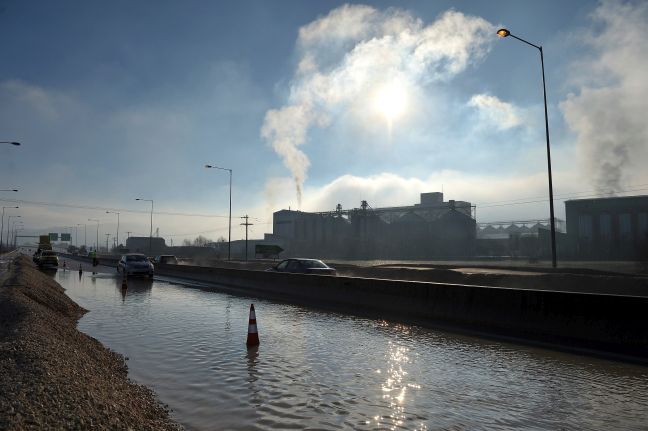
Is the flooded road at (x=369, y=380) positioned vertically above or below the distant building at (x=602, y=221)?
below

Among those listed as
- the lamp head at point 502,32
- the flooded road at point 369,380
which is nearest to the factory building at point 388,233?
the lamp head at point 502,32

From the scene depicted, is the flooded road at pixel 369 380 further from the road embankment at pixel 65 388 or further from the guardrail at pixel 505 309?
the guardrail at pixel 505 309

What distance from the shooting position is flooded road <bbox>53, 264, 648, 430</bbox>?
207 inches

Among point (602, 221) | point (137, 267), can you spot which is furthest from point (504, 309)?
point (602, 221)

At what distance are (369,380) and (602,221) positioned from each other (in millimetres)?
86569

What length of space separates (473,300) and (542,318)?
6.85 ft

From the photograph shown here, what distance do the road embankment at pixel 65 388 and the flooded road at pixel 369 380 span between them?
1.39 ft

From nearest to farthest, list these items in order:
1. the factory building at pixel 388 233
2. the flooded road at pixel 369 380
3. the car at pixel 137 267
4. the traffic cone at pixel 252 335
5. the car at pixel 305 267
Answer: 1. the flooded road at pixel 369 380
2. the traffic cone at pixel 252 335
3. the car at pixel 305 267
4. the car at pixel 137 267
5. the factory building at pixel 388 233

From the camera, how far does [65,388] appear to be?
4898 mm

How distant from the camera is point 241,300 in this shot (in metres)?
19.2

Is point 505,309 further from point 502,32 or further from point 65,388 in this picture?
point 502,32

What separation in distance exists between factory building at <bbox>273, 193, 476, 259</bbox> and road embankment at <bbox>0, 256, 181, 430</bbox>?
90.2 metres

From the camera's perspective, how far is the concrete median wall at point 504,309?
902 centimetres

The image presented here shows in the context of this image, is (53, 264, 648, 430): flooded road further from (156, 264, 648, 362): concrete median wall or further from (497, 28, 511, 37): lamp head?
(497, 28, 511, 37): lamp head
